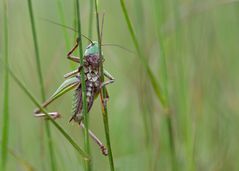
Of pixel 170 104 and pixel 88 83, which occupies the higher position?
pixel 88 83

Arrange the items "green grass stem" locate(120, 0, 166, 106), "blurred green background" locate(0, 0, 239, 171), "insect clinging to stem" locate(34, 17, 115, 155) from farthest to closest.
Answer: "blurred green background" locate(0, 0, 239, 171), "insect clinging to stem" locate(34, 17, 115, 155), "green grass stem" locate(120, 0, 166, 106)

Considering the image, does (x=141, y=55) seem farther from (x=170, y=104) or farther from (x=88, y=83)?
(x=170, y=104)

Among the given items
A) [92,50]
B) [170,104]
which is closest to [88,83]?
[92,50]

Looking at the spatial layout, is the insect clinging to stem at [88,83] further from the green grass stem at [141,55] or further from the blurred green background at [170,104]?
the blurred green background at [170,104]

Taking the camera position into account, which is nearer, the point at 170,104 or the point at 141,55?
the point at 141,55

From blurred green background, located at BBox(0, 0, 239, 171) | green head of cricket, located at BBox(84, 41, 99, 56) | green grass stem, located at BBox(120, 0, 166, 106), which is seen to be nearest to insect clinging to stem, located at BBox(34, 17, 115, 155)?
green head of cricket, located at BBox(84, 41, 99, 56)

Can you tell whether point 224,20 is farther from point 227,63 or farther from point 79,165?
point 79,165

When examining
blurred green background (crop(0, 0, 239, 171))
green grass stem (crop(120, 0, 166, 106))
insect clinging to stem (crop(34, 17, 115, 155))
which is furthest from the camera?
blurred green background (crop(0, 0, 239, 171))

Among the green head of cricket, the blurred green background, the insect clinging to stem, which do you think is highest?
the green head of cricket

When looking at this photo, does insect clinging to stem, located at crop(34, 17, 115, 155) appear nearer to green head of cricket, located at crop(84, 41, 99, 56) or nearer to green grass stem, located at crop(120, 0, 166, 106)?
green head of cricket, located at crop(84, 41, 99, 56)
